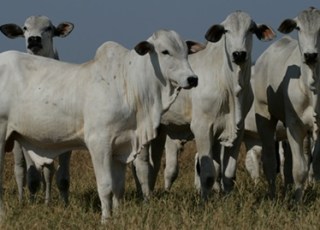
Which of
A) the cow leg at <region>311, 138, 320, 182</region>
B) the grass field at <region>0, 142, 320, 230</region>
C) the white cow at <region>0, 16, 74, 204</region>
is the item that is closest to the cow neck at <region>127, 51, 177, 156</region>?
the grass field at <region>0, 142, 320, 230</region>

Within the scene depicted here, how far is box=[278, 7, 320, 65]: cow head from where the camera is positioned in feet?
28.2

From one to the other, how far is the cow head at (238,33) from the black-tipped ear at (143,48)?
104 centimetres

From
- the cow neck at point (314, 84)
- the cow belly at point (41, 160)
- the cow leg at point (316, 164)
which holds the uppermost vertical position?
the cow neck at point (314, 84)

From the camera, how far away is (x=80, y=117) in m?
8.18

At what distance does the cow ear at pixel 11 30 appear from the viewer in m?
10.6

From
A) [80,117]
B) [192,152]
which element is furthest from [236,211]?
[192,152]

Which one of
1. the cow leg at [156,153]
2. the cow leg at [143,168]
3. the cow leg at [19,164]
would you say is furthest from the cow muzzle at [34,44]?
the cow leg at [156,153]

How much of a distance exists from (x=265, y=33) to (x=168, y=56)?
1.58 m

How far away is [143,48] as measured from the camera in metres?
8.23

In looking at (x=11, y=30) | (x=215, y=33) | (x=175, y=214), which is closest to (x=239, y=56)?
(x=215, y=33)

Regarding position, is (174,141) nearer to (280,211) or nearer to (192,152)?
(280,211)

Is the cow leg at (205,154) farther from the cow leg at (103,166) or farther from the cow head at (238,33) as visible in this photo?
the cow leg at (103,166)

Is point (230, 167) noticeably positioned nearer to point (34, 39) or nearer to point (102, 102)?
point (102, 102)

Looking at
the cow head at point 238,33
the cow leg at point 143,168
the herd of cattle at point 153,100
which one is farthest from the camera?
the cow leg at point 143,168
